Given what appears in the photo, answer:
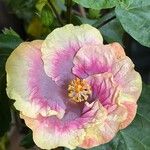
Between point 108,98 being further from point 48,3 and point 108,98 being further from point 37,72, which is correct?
point 48,3

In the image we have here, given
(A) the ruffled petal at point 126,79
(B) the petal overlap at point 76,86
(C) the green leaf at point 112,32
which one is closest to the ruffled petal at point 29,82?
(B) the petal overlap at point 76,86

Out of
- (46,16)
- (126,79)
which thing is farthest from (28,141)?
(126,79)

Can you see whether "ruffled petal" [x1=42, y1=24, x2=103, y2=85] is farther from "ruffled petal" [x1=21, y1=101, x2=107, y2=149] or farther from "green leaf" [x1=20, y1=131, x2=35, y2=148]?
"green leaf" [x1=20, y1=131, x2=35, y2=148]

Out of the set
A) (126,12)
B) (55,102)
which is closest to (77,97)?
(55,102)

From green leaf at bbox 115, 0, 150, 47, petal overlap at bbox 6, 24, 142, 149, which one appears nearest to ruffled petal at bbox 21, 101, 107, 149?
petal overlap at bbox 6, 24, 142, 149

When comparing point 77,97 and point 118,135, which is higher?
point 77,97

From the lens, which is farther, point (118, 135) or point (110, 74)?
point (118, 135)
